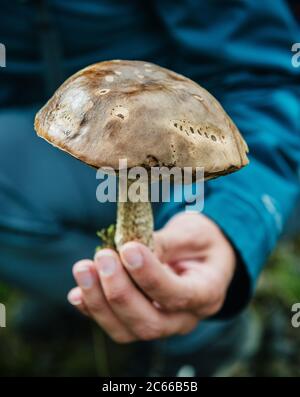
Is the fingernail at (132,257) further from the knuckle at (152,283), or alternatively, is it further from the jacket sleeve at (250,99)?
the jacket sleeve at (250,99)

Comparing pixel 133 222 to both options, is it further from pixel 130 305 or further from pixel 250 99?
pixel 250 99

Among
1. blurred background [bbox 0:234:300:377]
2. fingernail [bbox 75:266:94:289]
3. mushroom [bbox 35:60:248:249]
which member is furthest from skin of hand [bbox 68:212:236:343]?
blurred background [bbox 0:234:300:377]

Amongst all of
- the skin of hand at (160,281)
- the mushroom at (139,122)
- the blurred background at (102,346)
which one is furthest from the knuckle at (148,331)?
the blurred background at (102,346)

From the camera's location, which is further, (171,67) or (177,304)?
(171,67)

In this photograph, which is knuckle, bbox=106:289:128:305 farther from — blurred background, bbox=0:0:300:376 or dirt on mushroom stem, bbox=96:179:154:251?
blurred background, bbox=0:0:300:376

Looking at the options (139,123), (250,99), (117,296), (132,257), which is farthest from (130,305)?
(250,99)
